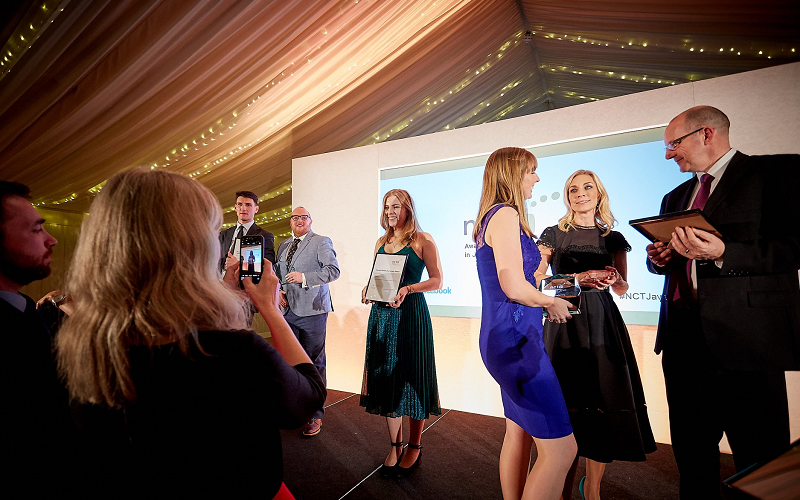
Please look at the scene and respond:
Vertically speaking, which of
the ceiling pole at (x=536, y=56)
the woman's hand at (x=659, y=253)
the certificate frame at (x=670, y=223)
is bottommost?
the woman's hand at (x=659, y=253)

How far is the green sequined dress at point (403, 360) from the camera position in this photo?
2319mm

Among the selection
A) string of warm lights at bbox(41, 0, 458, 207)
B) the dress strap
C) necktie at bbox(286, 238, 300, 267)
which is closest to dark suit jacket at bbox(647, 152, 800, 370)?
the dress strap

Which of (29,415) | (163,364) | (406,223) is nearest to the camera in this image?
(163,364)

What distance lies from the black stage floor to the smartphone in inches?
62.5

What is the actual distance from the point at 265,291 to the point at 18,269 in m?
0.84

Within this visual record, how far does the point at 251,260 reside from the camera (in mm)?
1150

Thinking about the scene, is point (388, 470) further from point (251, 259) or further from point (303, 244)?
point (303, 244)

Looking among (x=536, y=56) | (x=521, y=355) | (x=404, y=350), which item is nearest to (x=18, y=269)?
(x=521, y=355)

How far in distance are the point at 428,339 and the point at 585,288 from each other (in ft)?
3.33

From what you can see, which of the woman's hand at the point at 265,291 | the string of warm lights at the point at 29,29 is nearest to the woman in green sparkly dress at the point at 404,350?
the woman's hand at the point at 265,291

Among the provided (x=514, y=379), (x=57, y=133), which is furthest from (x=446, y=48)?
(x=57, y=133)

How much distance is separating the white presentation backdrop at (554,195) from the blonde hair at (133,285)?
2.84 metres

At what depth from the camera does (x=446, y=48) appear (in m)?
3.30

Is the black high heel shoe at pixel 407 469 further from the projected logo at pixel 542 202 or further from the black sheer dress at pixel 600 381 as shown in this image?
the projected logo at pixel 542 202
